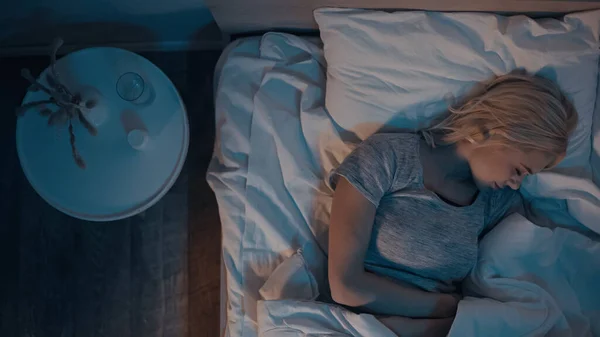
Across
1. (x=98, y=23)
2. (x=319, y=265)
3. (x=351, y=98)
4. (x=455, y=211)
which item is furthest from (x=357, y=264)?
(x=98, y=23)

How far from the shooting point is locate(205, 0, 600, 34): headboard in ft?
3.46

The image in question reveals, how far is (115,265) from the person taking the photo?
1.39 m

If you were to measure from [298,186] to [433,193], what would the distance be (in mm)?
284

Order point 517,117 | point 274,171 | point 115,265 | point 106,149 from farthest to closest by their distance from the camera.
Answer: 1. point 115,265
2. point 274,171
3. point 106,149
4. point 517,117

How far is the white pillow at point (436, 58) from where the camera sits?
105cm

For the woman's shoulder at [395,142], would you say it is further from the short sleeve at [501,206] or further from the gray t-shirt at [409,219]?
the short sleeve at [501,206]

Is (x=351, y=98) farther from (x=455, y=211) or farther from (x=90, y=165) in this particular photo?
(x=90, y=165)

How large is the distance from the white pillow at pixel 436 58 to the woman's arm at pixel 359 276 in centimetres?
20

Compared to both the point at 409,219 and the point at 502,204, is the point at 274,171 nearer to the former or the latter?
the point at 409,219

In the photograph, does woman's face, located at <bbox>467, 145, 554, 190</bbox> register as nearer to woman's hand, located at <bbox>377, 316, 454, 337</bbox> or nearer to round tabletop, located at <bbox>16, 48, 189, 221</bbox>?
woman's hand, located at <bbox>377, 316, 454, 337</bbox>

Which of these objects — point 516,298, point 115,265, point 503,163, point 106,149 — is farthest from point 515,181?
point 115,265

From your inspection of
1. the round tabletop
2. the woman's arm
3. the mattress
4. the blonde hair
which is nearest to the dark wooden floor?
the mattress

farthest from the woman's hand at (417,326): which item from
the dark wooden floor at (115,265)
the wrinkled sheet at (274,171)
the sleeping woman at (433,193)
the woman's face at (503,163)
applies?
the dark wooden floor at (115,265)

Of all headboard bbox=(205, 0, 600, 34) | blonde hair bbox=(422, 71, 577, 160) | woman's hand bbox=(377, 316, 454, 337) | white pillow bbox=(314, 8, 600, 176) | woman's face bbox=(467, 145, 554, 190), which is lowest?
woman's hand bbox=(377, 316, 454, 337)
